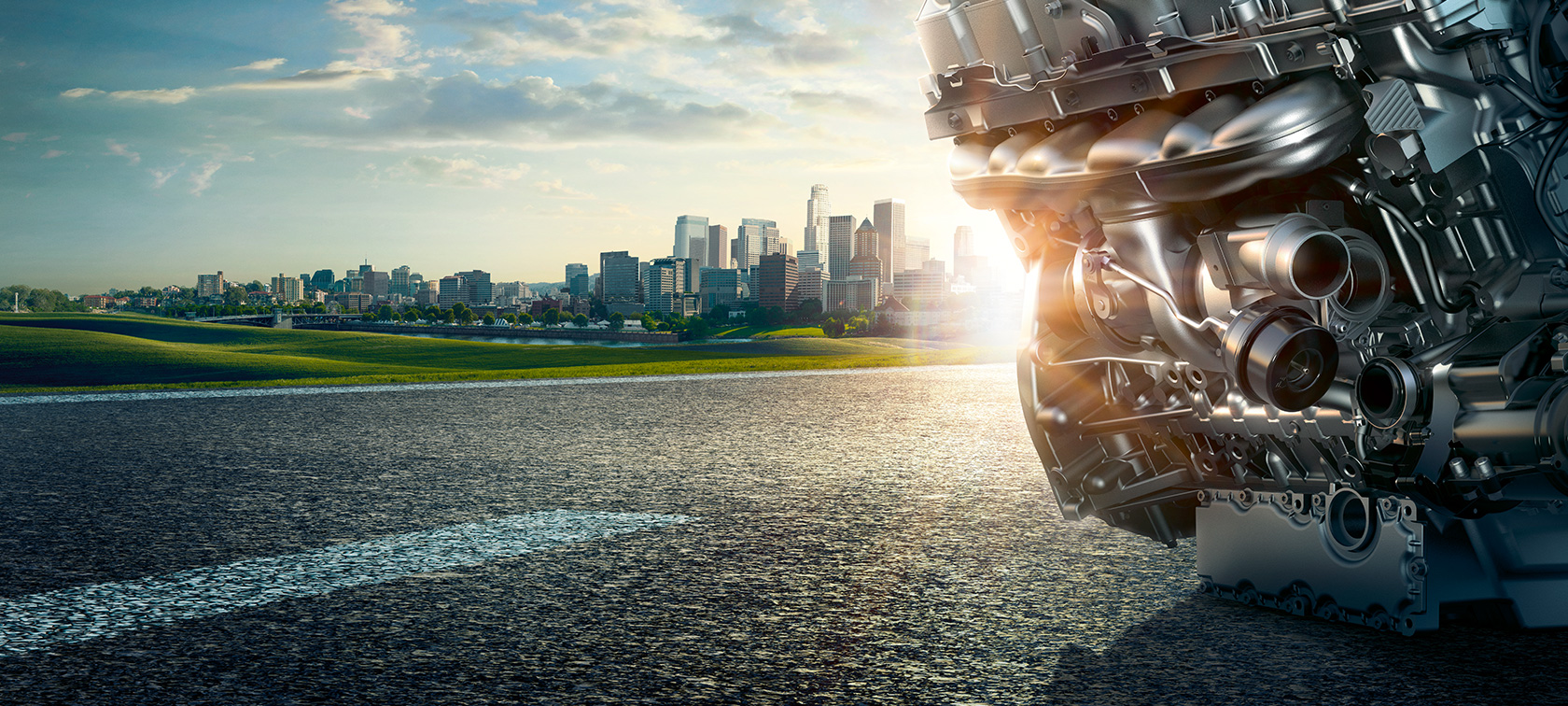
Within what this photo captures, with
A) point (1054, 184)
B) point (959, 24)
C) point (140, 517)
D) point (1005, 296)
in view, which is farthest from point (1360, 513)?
point (140, 517)

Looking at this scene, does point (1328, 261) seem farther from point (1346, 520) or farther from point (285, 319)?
point (285, 319)

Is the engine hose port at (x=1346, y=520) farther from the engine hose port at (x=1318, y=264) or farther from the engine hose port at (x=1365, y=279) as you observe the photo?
the engine hose port at (x=1318, y=264)

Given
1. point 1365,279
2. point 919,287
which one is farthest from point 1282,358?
point 919,287

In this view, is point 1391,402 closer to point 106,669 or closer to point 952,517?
point 952,517

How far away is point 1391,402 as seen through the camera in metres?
3.53

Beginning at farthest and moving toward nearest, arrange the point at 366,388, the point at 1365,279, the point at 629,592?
the point at 366,388 < the point at 629,592 < the point at 1365,279

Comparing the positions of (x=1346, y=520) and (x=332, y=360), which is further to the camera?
(x=332, y=360)

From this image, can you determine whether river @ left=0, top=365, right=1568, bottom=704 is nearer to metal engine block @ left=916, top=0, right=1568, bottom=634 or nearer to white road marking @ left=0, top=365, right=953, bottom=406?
metal engine block @ left=916, top=0, right=1568, bottom=634

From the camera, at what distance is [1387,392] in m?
3.57

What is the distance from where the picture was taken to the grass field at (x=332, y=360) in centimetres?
1991

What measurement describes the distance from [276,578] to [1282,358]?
4346 millimetres

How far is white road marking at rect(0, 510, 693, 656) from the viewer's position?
3971 mm

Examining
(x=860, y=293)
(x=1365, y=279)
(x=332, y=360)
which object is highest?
(x=860, y=293)

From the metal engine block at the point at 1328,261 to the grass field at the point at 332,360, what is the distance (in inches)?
576
